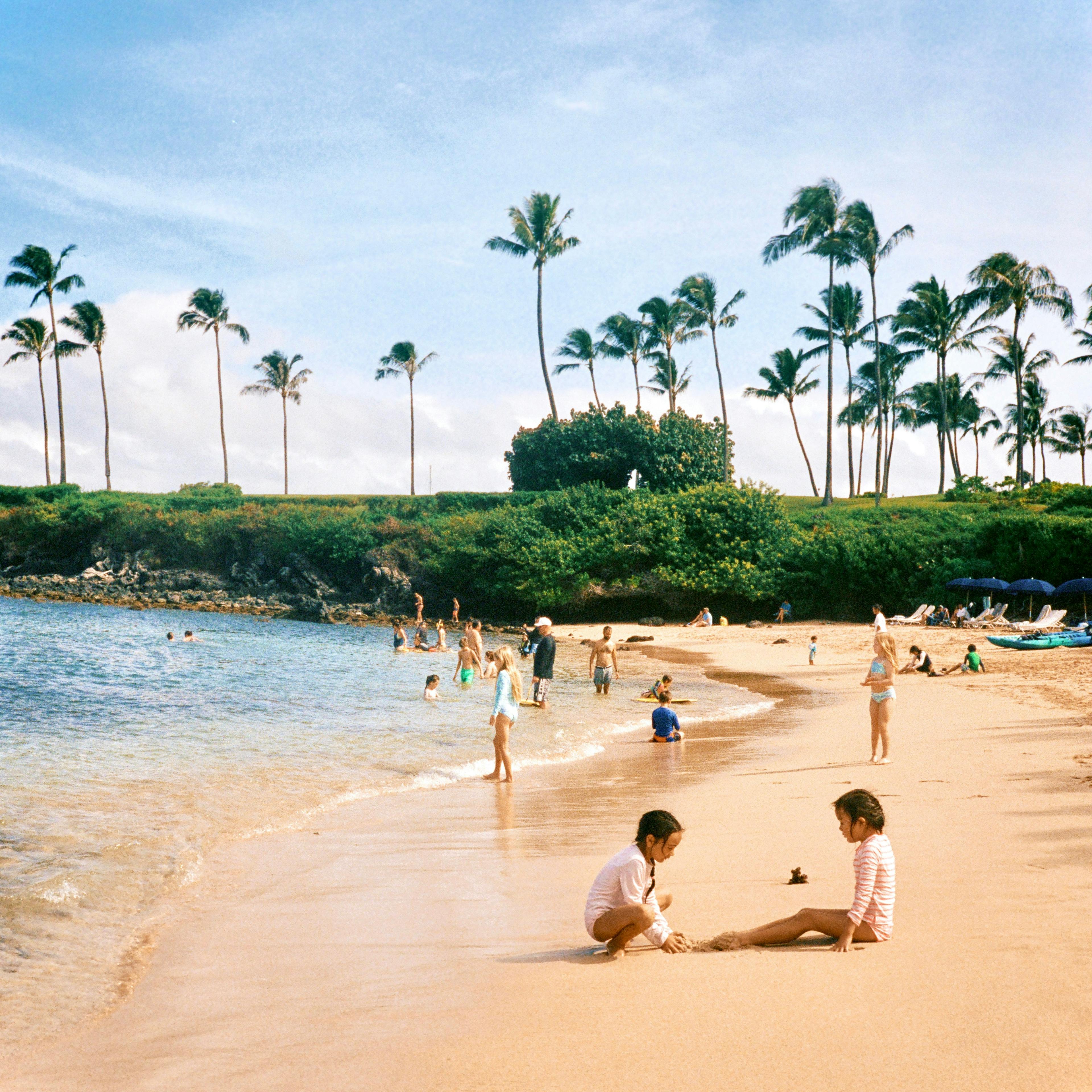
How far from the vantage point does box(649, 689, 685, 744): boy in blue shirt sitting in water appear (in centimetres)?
1453

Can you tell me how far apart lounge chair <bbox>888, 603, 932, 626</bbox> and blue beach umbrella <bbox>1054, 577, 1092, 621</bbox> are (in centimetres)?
475

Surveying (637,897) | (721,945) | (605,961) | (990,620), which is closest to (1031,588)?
(990,620)

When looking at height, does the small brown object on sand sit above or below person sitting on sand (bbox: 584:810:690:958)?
below

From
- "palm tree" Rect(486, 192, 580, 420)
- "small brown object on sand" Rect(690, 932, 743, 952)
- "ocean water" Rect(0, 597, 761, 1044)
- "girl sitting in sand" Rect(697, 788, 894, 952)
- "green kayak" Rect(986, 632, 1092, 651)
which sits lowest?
"ocean water" Rect(0, 597, 761, 1044)

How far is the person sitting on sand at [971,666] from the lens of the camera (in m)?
21.7

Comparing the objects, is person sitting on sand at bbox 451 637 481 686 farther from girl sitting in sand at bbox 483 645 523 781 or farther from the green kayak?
the green kayak

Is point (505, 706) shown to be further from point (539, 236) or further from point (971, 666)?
point (539, 236)

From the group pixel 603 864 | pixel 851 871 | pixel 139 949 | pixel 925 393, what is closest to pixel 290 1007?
pixel 139 949

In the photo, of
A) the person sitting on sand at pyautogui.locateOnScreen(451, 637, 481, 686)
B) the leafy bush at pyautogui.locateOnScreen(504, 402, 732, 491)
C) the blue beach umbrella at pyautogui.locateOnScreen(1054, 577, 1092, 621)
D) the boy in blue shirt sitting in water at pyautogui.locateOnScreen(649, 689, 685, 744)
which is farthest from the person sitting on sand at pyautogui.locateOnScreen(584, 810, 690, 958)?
the leafy bush at pyautogui.locateOnScreen(504, 402, 732, 491)

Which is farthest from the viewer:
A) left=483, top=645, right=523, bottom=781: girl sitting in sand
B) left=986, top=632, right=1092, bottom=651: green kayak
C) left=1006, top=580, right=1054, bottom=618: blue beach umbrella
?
left=1006, top=580, right=1054, bottom=618: blue beach umbrella

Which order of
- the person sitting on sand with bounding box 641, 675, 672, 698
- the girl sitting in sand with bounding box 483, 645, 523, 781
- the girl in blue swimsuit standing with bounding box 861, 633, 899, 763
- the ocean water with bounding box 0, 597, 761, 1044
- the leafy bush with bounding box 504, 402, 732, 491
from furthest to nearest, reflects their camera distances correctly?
the leafy bush with bounding box 504, 402, 732, 491
the person sitting on sand with bounding box 641, 675, 672, 698
the girl sitting in sand with bounding box 483, 645, 523, 781
the girl in blue swimsuit standing with bounding box 861, 633, 899, 763
the ocean water with bounding box 0, 597, 761, 1044

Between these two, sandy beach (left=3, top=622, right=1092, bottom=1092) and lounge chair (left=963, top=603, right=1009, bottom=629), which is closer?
sandy beach (left=3, top=622, right=1092, bottom=1092)

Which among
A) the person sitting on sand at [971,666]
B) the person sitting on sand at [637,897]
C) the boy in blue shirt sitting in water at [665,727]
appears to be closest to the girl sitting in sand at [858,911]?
the person sitting on sand at [637,897]

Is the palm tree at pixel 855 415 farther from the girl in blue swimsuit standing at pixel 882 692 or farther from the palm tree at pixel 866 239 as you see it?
the girl in blue swimsuit standing at pixel 882 692
